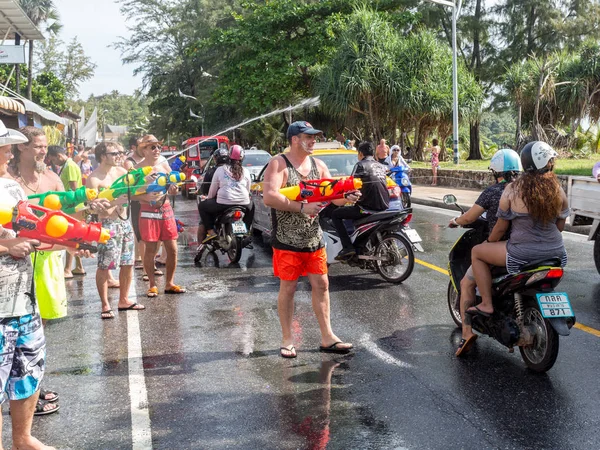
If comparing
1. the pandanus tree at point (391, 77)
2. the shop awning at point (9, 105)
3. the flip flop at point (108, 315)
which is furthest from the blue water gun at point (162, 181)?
the pandanus tree at point (391, 77)

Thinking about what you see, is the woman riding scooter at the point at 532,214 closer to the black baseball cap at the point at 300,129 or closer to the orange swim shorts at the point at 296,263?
the orange swim shorts at the point at 296,263

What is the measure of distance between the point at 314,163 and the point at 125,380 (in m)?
2.23

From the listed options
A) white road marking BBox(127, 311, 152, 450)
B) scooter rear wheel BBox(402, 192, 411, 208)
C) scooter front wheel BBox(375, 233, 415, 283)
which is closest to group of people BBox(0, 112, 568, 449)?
white road marking BBox(127, 311, 152, 450)

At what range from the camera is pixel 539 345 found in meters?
5.24

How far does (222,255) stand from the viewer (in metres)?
11.6

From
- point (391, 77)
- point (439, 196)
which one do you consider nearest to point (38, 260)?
point (439, 196)

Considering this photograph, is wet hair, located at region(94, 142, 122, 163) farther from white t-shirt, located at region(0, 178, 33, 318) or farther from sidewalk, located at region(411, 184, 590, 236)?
sidewalk, located at region(411, 184, 590, 236)

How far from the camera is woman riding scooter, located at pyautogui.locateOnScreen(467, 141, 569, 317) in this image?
16.8ft

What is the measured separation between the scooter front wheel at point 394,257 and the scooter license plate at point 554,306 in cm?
352

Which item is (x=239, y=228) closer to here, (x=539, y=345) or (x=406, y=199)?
(x=539, y=345)

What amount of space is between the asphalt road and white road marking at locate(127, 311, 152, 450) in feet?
0.04

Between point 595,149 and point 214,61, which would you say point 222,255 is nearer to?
point 595,149

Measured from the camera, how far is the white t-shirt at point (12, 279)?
3.58m

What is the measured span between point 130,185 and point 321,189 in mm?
1398
